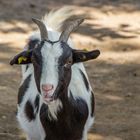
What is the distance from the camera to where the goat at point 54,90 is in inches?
188

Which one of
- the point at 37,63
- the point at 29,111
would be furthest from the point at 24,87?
the point at 37,63

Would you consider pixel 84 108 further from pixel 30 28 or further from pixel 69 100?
pixel 30 28

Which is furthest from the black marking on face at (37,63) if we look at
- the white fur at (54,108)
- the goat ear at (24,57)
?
the white fur at (54,108)

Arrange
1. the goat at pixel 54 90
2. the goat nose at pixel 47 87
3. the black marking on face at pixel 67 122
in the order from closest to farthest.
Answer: the goat nose at pixel 47 87 < the goat at pixel 54 90 < the black marking on face at pixel 67 122

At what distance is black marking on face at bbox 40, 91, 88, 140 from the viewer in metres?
5.32

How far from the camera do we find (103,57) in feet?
32.1

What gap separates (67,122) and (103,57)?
4.54 m

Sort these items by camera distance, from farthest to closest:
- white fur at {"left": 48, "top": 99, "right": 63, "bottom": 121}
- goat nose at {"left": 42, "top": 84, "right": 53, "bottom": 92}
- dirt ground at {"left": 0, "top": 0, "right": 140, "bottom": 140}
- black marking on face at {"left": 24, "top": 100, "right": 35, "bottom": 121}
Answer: dirt ground at {"left": 0, "top": 0, "right": 140, "bottom": 140}
black marking on face at {"left": 24, "top": 100, "right": 35, "bottom": 121}
white fur at {"left": 48, "top": 99, "right": 63, "bottom": 121}
goat nose at {"left": 42, "top": 84, "right": 53, "bottom": 92}

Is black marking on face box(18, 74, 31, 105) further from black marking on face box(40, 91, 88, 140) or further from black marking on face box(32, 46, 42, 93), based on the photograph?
black marking on face box(32, 46, 42, 93)

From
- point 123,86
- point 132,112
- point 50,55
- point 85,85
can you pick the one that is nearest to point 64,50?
point 50,55

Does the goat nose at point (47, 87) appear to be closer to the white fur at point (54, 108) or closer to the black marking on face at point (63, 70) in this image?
the black marking on face at point (63, 70)

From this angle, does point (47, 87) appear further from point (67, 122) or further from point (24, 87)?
point (24, 87)

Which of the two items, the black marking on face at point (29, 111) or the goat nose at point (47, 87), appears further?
the black marking on face at point (29, 111)

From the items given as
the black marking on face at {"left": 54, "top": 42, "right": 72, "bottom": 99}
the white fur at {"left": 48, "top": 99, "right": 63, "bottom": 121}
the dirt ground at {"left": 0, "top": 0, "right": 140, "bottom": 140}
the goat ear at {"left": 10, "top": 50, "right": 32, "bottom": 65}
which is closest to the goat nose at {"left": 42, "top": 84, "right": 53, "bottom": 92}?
the black marking on face at {"left": 54, "top": 42, "right": 72, "bottom": 99}
